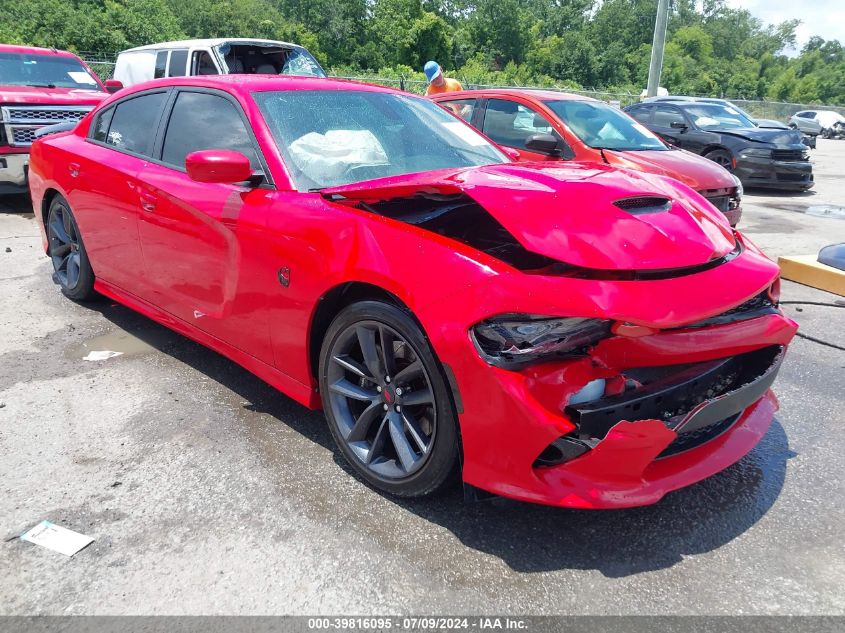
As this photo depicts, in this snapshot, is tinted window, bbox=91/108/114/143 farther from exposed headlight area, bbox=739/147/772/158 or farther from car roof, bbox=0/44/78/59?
exposed headlight area, bbox=739/147/772/158

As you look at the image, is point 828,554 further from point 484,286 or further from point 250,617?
point 250,617

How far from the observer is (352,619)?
2059mm

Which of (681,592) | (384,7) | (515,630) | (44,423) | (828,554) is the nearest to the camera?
(515,630)

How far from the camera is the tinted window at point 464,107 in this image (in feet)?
24.7

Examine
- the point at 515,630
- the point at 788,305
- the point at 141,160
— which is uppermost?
the point at 141,160

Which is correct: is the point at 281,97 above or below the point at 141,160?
above

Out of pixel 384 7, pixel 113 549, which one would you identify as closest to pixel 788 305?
pixel 113 549

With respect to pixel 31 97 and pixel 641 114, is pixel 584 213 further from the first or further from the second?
pixel 641 114

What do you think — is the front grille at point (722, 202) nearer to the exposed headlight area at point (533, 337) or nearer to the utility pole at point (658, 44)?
the exposed headlight area at point (533, 337)

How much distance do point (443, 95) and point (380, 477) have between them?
6102mm

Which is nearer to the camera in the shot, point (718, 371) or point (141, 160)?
point (718, 371)

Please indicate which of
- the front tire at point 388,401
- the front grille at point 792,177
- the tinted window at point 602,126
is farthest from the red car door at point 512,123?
the front grille at point 792,177

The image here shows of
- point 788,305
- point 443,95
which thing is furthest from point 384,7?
point 788,305

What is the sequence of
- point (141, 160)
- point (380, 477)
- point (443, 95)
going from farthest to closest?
point (443, 95)
point (141, 160)
point (380, 477)
